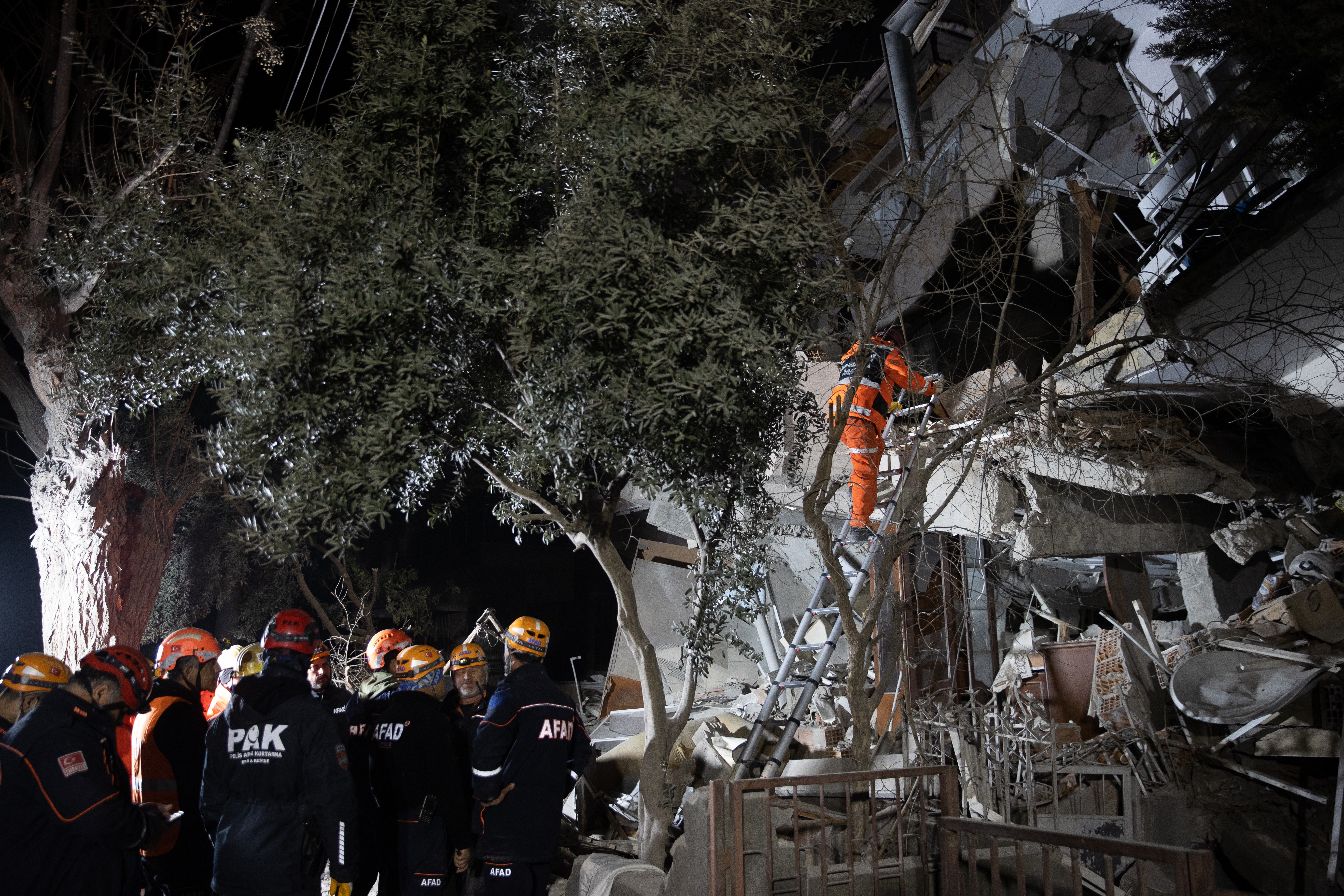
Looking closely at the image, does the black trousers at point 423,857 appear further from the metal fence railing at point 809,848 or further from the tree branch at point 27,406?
the tree branch at point 27,406

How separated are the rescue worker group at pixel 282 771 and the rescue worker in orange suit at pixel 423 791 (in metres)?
0.01

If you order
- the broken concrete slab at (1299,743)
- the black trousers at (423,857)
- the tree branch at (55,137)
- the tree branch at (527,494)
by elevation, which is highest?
the tree branch at (55,137)

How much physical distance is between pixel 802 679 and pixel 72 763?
5.32 m

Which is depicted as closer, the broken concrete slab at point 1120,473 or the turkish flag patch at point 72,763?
the turkish flag patch at point 72,763

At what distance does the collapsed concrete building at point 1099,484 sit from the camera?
7.04m

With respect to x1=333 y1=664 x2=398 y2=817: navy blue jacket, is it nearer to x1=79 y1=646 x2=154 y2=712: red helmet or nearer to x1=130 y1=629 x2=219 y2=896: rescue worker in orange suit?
x1=130 y1=629 x2=219 y2=896: rescue worker in orange suit

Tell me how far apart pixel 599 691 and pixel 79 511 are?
11587 mm

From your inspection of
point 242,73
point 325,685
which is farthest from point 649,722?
point 242,73

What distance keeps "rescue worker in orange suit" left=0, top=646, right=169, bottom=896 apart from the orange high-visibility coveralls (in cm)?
609

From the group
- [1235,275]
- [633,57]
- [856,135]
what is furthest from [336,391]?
[856,135]

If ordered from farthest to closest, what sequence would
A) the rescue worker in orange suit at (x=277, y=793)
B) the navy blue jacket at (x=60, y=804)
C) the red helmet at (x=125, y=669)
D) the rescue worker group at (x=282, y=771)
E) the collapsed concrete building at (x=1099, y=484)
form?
the collapsed concrete building at (x=1099, y=484) → the red helmet at (x=125, y=669) → the rescue worker in orange suit at (x=277, y=793) → the rescue worker group at (x=282, y=771) → the navy blue jacket at (x=60, y=804)

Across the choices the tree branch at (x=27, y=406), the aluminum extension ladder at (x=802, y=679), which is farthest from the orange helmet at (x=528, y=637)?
the tree branch at (x=27, y=406)

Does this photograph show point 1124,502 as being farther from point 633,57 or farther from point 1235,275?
point 633,57

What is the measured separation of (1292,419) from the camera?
845 centimetres
